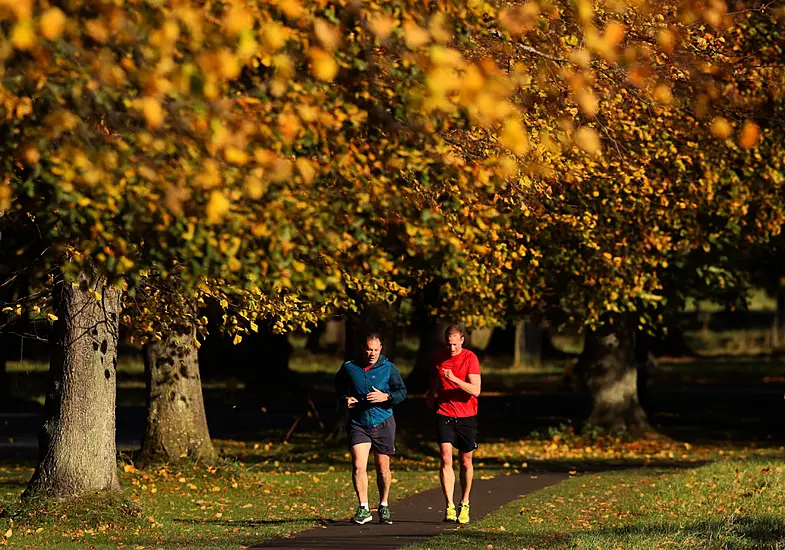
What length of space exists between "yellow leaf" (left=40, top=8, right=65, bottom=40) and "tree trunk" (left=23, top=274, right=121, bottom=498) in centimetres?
814

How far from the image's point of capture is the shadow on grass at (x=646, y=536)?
12.1 metres

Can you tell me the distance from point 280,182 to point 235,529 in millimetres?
7413

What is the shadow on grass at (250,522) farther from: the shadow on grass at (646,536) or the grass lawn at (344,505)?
the shadow on grass at (646,536)

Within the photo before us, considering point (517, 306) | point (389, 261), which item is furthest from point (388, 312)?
point (389, 261)

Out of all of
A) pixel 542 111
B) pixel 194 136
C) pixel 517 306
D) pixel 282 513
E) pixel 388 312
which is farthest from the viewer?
pixel 517 306

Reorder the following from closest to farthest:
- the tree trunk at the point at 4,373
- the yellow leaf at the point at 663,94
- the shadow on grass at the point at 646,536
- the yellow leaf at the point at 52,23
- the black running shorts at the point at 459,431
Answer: the yellow leaf at the point at 52,23
the shadow on grass at the point at 646,536
the yellow leaf at the point at 663,94
the black running shorts at the point at 459,431
the tree trunk at the point at 4,373

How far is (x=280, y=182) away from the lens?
740 centimetres

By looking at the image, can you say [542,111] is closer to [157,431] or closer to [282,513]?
[282,513]

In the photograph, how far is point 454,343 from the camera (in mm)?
13391

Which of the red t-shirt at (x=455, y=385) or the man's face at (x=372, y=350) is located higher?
the man's face at (x=372, y=350)

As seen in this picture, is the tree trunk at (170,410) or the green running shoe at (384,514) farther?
the tree trunk at (170,410)

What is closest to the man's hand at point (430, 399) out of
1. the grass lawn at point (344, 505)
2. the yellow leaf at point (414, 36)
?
the grass lawn at point (344, 505)

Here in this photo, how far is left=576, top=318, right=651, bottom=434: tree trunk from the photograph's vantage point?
28141mm

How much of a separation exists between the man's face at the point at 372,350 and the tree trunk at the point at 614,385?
1535cm
